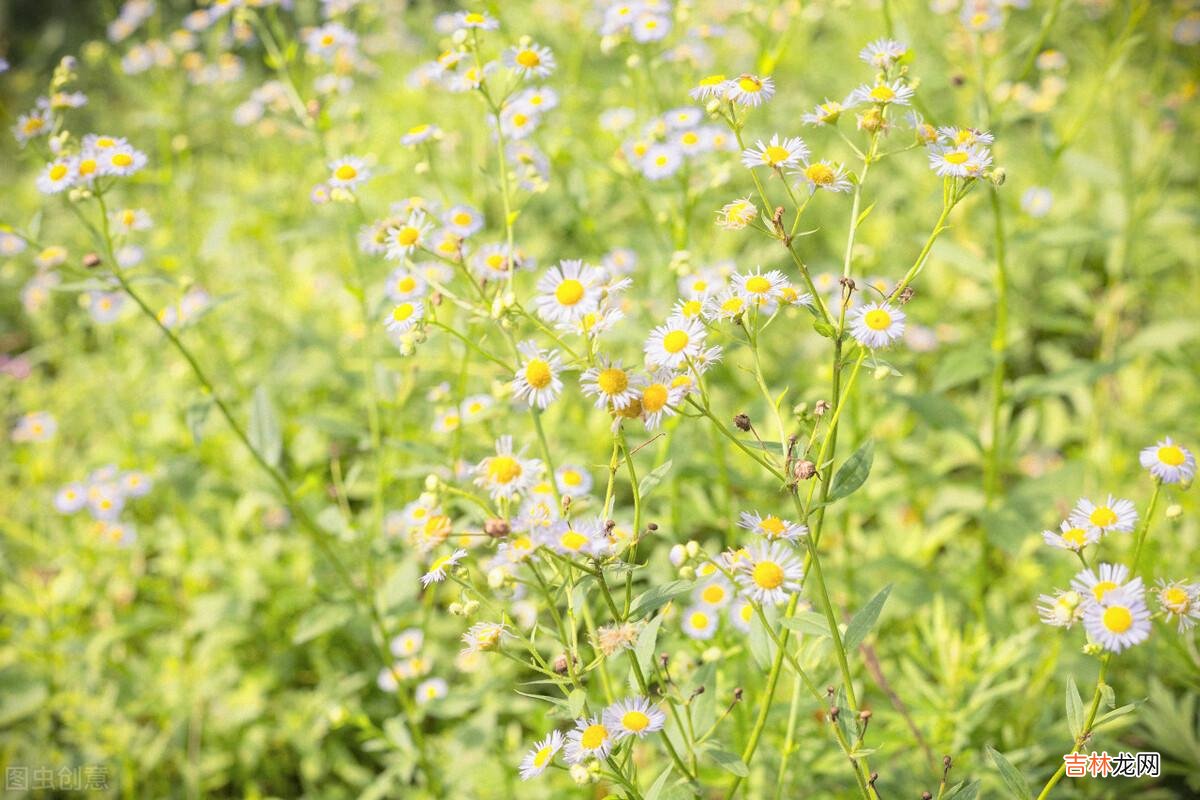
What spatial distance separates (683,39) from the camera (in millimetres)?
2963

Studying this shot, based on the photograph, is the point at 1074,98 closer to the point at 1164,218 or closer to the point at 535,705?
the point at 1164,218

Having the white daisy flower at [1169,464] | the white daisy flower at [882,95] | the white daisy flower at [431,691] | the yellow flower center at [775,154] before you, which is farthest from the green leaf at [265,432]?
the white daisy flower at [1169,464]

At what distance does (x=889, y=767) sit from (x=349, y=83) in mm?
2432

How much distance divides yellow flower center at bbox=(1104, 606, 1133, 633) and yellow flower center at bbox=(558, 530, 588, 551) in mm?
735

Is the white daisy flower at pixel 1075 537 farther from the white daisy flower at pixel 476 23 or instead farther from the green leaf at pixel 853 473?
the white daisy flower at pixel 476 23

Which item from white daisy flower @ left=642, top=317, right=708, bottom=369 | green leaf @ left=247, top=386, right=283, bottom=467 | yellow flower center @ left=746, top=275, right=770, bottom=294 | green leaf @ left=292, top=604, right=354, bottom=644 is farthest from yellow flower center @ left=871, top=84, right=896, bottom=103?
green leaf @ left=292, top=604, right=354, bottom=644

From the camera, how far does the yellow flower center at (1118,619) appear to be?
1176 mm

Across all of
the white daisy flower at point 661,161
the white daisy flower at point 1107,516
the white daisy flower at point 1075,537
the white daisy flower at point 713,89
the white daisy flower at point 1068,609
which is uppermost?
the white daisy flower at point 661,161

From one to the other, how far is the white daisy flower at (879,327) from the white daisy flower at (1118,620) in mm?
458

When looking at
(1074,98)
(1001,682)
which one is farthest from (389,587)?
(1074,98)

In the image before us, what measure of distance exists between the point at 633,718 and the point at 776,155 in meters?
0.90

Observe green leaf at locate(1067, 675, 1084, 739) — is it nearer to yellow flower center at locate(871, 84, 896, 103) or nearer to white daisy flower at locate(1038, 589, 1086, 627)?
white daisy flower at locate(1038, 589, 1086, 627)

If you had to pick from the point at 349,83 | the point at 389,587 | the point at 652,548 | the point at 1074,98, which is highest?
the point at 1074,98

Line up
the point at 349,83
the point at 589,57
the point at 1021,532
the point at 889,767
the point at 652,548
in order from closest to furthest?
the point at 889,767 → the point at 1021,532 → the point at 349,83 → the point at 652,548 → the point at 589,57
